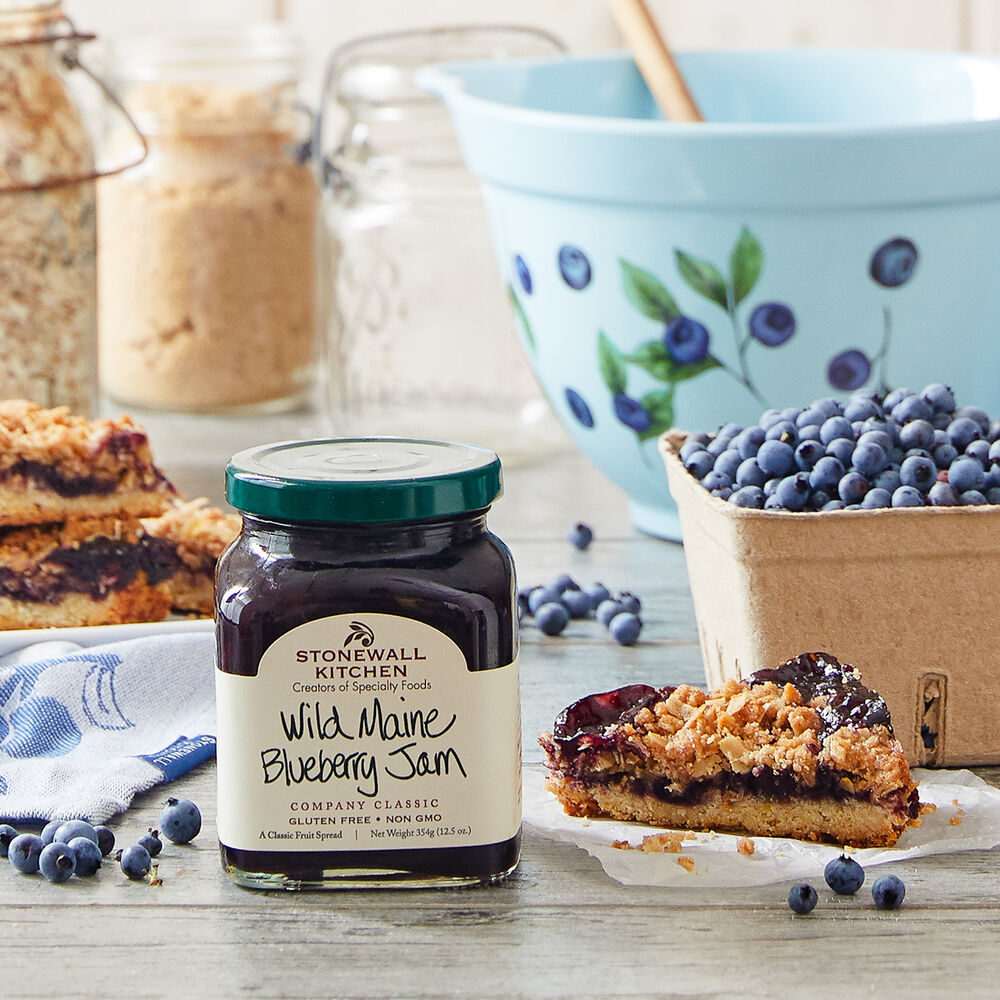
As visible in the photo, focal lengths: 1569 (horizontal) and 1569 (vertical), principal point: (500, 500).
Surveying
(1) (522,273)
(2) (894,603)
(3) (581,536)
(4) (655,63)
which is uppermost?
(4) (655,63)

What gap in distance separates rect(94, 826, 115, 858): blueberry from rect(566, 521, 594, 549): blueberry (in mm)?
593

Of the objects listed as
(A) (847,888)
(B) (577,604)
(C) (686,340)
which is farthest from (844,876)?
(C) (686,340)

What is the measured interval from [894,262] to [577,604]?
0.33 metres

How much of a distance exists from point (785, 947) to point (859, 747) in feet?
0.39

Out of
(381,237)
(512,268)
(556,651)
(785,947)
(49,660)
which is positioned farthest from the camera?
(381,237)

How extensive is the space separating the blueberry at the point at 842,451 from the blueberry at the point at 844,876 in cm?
24

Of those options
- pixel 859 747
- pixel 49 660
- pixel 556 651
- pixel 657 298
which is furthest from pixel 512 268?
pixel 859 747

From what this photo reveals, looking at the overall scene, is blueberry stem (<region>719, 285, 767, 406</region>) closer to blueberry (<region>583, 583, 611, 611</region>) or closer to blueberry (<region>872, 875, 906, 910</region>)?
blueberry (<region>583, 583, 611, 611</region>)

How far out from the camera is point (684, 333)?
45.8 inches

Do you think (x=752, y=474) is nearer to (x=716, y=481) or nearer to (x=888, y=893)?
(x=716, y=481)

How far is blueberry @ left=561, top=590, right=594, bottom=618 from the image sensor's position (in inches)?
44.3

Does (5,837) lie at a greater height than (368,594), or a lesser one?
lesser

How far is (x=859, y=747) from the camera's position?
76 cm

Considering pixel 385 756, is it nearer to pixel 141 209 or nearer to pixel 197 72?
pixel 141 209
